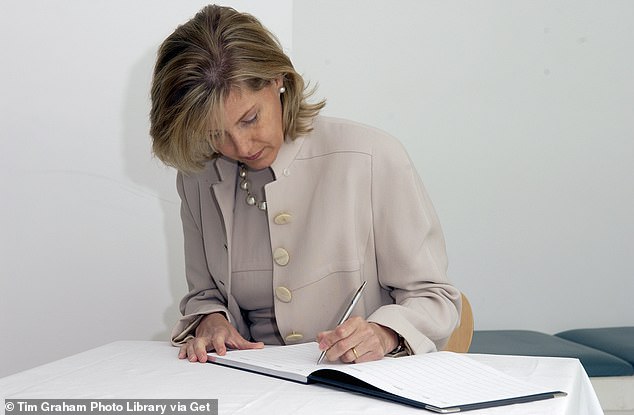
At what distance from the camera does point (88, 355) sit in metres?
1.72

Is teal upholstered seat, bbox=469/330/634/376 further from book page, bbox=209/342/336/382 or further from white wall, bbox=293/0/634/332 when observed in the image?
book page, bbox=209/342/336/382

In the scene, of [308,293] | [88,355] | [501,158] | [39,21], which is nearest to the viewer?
[88,355]

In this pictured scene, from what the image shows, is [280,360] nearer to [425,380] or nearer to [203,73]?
[425,380]

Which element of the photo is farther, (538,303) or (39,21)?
(538,303)

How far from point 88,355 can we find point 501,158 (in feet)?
7.60

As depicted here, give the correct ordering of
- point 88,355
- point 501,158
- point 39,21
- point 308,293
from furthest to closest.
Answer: point 501,158, point 39,21, point 308,293, point 88,355

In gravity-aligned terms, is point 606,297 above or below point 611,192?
below

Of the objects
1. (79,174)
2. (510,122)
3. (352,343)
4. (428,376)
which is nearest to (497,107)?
(510,122)

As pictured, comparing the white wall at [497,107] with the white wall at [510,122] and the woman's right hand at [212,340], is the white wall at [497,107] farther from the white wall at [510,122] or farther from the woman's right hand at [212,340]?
the woman's right hand at [212,340]

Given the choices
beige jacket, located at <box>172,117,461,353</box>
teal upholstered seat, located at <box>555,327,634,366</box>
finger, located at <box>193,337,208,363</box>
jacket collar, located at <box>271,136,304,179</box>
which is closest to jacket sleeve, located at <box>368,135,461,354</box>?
beige jacket, located at <box>172,117,461,353</box>

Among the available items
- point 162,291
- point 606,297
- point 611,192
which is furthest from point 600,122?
point 162,291

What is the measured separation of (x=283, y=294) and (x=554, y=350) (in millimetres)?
1303

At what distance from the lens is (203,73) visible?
1.79m

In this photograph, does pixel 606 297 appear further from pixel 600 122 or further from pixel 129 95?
pixel 129 95
